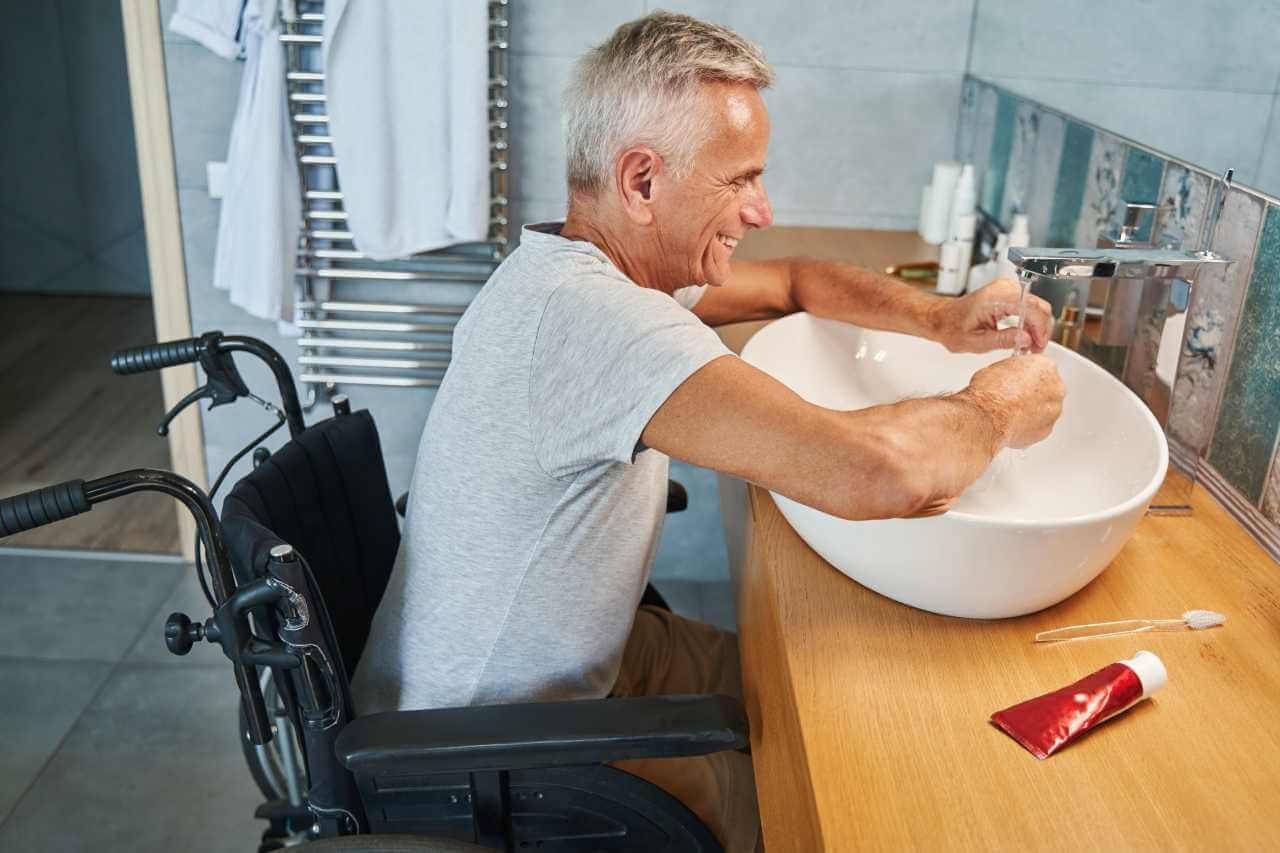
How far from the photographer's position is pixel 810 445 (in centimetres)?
99

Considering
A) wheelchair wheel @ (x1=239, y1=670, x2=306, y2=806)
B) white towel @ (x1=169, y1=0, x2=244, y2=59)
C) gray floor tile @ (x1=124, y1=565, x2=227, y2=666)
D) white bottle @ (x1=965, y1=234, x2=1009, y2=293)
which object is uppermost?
white towel @ (x1=169, y1=0, x2=244, y2=59)

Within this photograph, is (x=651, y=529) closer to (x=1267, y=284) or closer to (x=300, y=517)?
(x=300, y=517)

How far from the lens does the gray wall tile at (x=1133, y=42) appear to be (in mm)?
1547

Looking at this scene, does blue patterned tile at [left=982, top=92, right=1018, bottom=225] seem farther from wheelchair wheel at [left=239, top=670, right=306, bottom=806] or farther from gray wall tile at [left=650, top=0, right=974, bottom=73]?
wheelchair wheel at [left=239, top=670, right=306, bottom=806]

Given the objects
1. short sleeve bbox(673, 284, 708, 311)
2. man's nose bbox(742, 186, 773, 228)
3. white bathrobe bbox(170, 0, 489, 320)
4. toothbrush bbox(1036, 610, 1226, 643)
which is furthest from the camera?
white bathrobe bbox(170, 0, 489, 320)

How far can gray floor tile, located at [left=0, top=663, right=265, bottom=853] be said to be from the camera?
197cm

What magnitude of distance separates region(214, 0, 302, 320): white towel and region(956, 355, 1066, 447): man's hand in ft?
5.40

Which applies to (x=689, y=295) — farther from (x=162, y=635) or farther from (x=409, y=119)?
(x=162, y=635)

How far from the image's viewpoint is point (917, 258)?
87.1 inches

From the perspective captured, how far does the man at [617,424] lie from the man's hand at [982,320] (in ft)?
0.24

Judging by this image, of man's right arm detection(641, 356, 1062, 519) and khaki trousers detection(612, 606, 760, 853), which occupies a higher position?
man's right arm detection(641, 356, 1062, 519)

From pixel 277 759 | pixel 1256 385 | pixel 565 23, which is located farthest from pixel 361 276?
pixel 1256 385

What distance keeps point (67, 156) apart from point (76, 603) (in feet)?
7.82

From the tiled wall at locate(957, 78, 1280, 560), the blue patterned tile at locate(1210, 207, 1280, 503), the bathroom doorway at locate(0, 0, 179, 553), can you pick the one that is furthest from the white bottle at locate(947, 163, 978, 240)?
the bathroom doorway at locate(0, 0, 179, 553)
